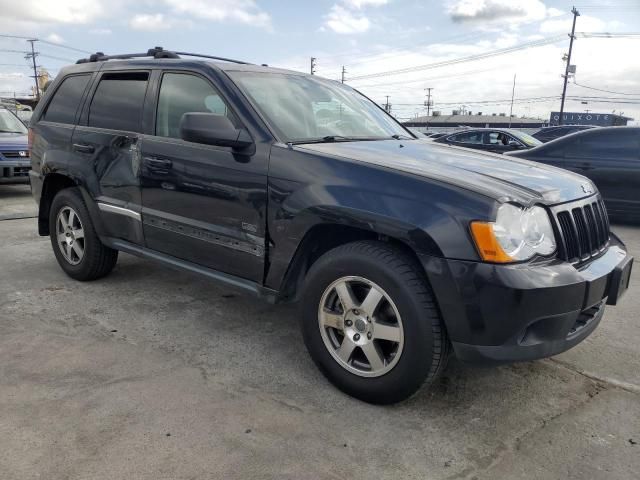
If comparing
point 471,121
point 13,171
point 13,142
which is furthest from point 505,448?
point 471,121

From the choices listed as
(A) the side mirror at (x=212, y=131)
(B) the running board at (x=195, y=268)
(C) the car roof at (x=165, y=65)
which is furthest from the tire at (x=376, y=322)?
(C) the car roof at (x=165, y=65)

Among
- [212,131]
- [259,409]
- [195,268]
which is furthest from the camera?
[195,268]

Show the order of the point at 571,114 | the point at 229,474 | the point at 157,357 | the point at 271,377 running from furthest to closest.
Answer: the point at 571,114 → the point at 157,357 → the point at 271,377 → the point at 229,474

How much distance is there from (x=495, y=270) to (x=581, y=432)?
0.95 m

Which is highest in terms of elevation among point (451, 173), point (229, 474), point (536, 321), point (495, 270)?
point (451, 173)

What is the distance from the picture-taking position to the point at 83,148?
13.5 ft

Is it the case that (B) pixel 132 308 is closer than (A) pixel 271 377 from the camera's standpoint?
No

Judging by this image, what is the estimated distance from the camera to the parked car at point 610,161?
7.32 meters

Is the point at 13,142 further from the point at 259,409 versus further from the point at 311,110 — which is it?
the point at 259,409

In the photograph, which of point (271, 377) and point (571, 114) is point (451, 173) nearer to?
point (271, 377)

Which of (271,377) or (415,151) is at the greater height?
(415,151)

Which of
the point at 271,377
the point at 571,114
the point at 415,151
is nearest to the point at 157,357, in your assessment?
the point at 271,377

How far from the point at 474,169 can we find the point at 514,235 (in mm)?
565

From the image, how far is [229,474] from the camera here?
220 cm
